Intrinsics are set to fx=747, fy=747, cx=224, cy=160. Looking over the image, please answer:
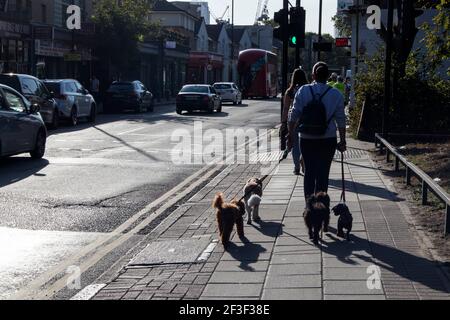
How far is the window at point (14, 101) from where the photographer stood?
49.5 ft

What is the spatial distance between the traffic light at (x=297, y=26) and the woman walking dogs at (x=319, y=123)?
10.3m

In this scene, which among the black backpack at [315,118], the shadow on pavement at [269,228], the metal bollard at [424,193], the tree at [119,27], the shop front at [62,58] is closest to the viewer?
the black backpack at [315,118]

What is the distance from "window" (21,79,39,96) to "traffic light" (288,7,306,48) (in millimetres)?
8766

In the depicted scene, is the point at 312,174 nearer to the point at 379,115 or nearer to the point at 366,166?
the point at 366,166

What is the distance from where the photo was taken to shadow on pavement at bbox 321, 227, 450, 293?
20.4 ft

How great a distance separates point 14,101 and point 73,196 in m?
5.04

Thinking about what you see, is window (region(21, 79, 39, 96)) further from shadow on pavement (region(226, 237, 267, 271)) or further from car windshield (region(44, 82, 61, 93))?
shadow on pavement (region(226, 237, 267, 271))

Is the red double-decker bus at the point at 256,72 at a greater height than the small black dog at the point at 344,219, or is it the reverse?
the red double-decker bus at the point at 256,72

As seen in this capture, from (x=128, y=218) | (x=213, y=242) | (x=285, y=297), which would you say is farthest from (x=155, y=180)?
(x=285, y=297)

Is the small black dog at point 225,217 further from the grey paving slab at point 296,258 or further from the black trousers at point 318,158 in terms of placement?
the black trousers at point 318,158

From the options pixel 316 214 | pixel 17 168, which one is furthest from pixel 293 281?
pixel 17 168

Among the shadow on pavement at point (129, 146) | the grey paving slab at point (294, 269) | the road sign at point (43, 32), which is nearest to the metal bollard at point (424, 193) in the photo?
the grey paving slab at point (294, 269)

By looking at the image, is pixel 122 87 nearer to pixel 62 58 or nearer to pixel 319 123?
pixel 62 58

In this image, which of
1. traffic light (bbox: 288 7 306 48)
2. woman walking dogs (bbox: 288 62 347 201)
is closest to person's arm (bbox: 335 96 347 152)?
woman walking dogs (bbox: 288 62 347 201)
